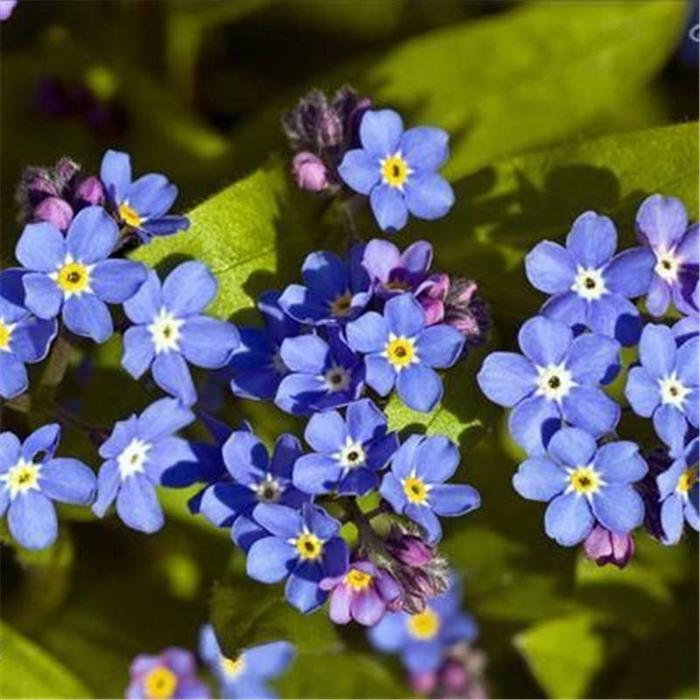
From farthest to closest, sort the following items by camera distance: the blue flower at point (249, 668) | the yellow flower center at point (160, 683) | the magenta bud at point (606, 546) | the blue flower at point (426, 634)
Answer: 1. the blue flower at point (426, 634)
2. the blue flower at point (249, 668)
3. the yellow flower center at point (160, 683)
4. the magenta bud at point (606, 546)

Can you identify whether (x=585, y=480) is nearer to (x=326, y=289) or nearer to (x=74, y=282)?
(x=326, y=289)

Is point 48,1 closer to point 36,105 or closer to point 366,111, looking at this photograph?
point 36,105

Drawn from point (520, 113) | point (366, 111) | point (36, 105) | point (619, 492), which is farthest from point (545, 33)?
point (619, 492)

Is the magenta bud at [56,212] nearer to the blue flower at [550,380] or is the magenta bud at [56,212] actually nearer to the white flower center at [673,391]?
the blue flower at [550,380]

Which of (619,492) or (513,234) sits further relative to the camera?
(513,234)

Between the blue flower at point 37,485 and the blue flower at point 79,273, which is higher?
the blue flower at point 79,273

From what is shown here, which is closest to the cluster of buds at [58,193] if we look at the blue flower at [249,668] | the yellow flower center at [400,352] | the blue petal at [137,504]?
the blue petal at [137,504]

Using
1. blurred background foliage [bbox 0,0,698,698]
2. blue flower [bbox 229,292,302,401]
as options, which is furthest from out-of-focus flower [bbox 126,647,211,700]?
blue flower [bbox 229,292,302,401]
